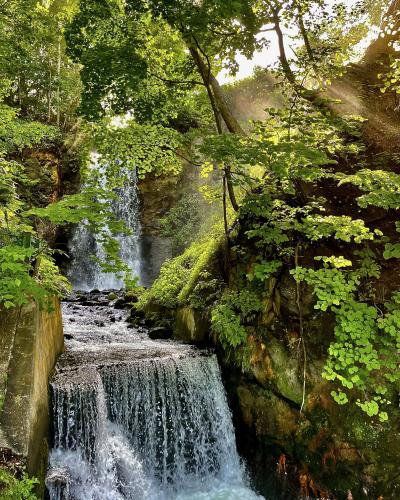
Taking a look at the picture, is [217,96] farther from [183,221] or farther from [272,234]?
[183,221]

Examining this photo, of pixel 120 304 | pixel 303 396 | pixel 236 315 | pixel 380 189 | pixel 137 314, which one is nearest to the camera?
pixel 380 189

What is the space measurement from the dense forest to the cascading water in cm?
28

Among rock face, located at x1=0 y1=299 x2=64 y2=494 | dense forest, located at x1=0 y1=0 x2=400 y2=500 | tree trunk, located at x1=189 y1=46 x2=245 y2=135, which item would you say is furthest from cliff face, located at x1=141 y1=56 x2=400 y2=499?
rock face, located at x1=0 y1=299 x2=64 y2=494

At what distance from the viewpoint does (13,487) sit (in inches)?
137

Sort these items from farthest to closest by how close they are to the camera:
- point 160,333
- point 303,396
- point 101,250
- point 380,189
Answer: point 101,250 < point 160,333 < point 303,396 < point 380,189

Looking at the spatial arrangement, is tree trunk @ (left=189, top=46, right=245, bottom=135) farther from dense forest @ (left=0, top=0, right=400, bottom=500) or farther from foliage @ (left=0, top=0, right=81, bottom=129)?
foliage @ (left=0, top=0, right=81, bottom=129)

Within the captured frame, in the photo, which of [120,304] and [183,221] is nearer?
[120,304]

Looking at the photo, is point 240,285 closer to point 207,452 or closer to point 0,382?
point 207,452

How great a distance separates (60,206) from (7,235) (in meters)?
1.07

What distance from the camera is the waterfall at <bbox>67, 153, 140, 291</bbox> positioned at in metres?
18.1

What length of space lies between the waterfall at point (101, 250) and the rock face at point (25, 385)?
42.6 feet

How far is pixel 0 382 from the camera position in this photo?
425 centimetres

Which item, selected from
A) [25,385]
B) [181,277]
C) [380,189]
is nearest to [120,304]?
[181,277]

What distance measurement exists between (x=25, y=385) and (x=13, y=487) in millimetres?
1128
